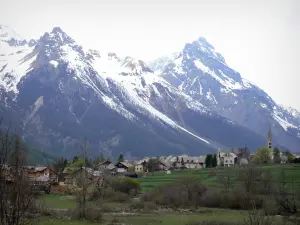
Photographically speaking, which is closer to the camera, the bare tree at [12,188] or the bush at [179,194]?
the bare tree at [12,188]

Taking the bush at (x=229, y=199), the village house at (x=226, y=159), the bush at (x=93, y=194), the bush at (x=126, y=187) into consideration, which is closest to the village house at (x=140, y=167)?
the village house at (x=226, y=159)

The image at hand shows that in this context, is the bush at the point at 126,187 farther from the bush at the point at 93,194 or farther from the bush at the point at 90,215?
the bush at the point at 90,215

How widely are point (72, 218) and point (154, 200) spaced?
91.8ft

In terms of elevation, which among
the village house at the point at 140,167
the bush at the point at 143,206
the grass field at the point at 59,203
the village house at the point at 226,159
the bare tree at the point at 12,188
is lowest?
the bush at the point at 143,206

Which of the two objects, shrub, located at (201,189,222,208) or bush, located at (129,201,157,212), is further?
shrub, located at (201,189,222,208)

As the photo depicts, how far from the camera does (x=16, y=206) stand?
16.5m

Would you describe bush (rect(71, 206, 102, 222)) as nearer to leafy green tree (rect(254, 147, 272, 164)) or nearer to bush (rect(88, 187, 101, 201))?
bush (rect(88, 187, 101, 201))

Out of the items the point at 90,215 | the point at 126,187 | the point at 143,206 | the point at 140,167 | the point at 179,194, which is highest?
the point at 140,167

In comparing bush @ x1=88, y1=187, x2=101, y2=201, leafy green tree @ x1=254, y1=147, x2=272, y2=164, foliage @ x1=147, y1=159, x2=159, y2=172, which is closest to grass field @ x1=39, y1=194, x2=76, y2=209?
bush @ x1=88, y1=187, x2=101, y2=201

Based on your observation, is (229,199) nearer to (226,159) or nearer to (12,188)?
(12,188)

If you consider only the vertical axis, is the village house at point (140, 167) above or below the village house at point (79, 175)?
above

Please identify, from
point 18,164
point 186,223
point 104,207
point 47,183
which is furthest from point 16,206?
point 47,183

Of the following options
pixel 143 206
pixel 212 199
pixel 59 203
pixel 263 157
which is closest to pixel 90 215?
pixel 143 206

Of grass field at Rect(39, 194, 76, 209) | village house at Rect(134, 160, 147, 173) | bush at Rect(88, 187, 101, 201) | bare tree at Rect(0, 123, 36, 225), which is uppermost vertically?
village house at Rect(134, 160, 147, 173)
